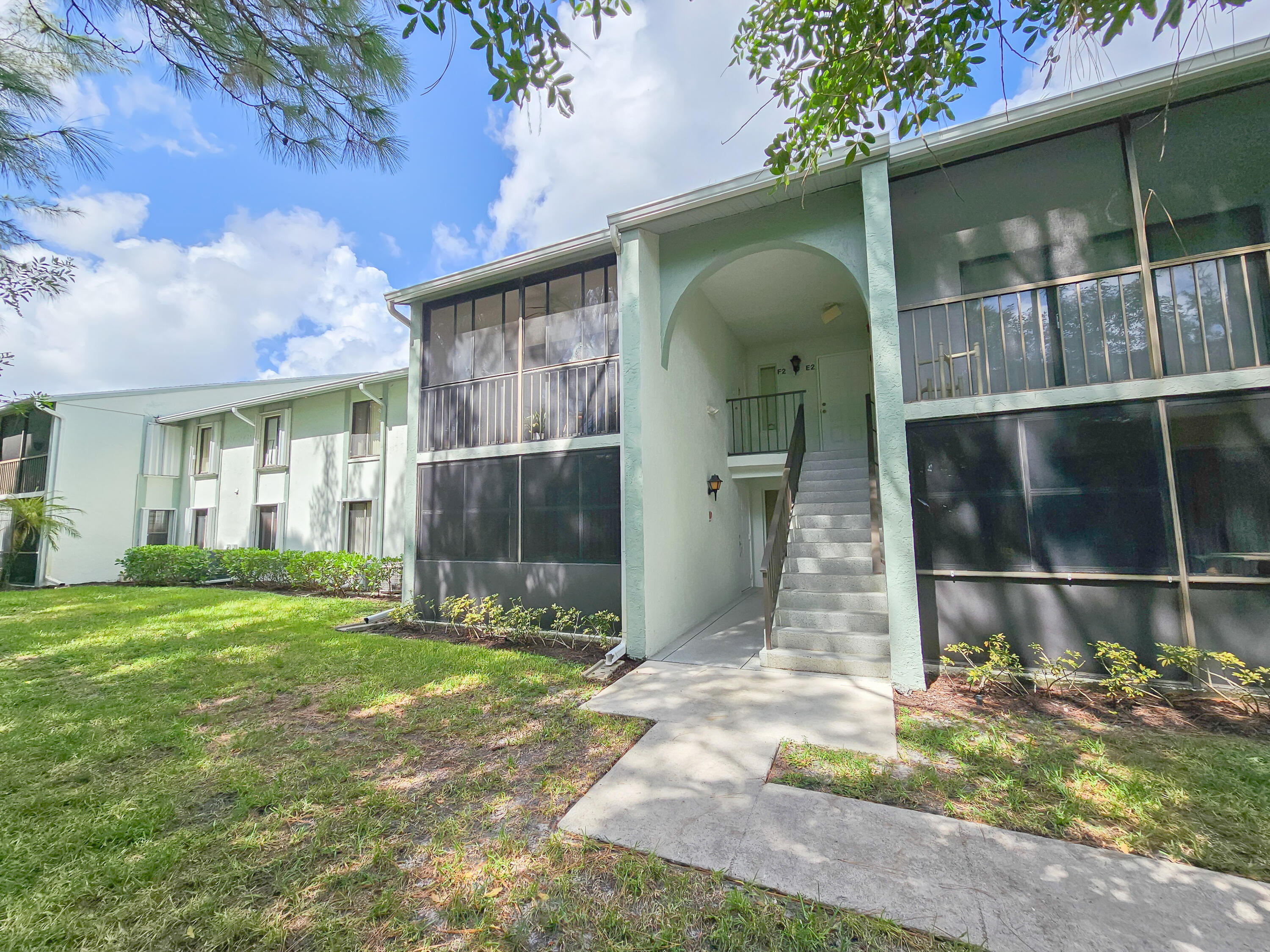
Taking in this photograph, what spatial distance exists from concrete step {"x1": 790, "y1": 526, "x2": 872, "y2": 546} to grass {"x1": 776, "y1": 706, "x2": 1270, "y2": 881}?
2.76 m

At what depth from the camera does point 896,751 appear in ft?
10.9

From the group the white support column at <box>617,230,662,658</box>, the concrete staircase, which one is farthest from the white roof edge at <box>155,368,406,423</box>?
the concrete staircase

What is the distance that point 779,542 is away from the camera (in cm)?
566

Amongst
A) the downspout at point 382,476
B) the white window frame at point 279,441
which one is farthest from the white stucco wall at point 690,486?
the white window frame at point 279,441

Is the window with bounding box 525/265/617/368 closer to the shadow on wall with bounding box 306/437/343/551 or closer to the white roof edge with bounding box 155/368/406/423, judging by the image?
the white roof edge with bounding box 155/368/406/423

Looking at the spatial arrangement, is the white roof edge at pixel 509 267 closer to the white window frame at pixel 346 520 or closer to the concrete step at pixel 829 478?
the concrete step at pixel 829 478

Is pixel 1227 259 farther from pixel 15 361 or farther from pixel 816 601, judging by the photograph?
pixel 15 361

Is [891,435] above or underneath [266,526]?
above

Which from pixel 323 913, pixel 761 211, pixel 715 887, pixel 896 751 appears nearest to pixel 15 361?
pixel 323 913

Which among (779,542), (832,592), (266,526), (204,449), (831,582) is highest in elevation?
(204,449)

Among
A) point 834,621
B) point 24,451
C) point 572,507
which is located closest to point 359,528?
point 572,507

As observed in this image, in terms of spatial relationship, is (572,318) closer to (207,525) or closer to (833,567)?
(833,567)

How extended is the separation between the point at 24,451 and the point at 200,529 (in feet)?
18.1

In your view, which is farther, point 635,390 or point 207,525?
point 207,525
